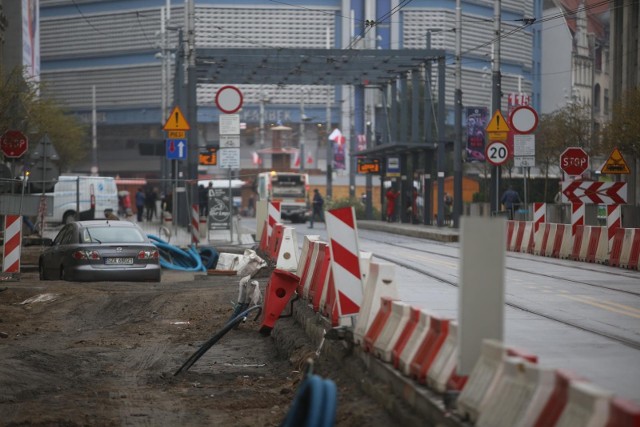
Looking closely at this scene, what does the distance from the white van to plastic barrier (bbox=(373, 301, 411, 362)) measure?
39.3 m

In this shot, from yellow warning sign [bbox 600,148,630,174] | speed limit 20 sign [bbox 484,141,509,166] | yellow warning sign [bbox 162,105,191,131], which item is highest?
yellow warning sign [bbox 162,105,191,131]

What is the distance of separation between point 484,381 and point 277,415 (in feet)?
10.5

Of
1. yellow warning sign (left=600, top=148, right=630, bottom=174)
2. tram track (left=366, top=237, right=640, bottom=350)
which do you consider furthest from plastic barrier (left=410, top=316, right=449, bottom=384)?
yellow warning sign (left=600, top=148, right=630, bottom=174)

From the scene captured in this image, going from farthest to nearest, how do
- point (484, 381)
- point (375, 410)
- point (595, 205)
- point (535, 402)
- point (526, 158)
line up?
point (595, 205), point (526, 158), point (375, 410), point (484, 381), point (535, 402)

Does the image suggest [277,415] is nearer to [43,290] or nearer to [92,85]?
[43,290]

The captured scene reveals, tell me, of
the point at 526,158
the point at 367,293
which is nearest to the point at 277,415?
the point at 367,293

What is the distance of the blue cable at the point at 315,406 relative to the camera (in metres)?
7.19

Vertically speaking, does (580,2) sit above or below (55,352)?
above

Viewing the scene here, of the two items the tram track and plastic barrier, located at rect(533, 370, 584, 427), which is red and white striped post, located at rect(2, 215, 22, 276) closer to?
the tram track

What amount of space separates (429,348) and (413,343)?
1.11ft

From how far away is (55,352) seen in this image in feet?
46.9

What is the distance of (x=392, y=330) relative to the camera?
31.4 ft

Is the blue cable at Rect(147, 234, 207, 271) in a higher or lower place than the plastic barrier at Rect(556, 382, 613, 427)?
lower

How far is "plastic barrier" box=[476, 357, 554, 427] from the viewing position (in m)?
6.31
